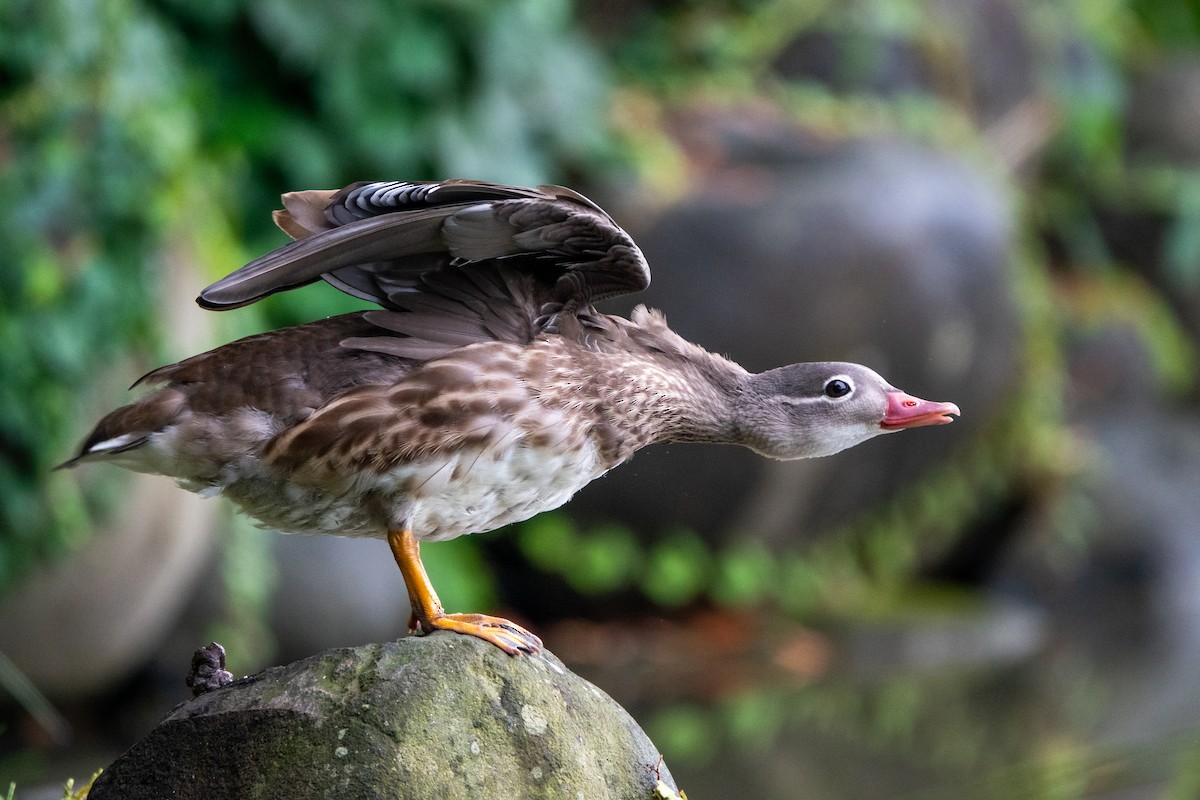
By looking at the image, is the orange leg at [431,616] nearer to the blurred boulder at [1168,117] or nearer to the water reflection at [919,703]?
the water reflection at [919,703]

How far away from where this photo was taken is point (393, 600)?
837 centimetres

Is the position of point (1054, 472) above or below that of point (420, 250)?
below

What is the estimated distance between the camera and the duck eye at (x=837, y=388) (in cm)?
411

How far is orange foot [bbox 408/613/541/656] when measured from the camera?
362 centimetres

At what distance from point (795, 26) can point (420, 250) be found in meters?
8.30

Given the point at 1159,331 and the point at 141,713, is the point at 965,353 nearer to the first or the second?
the point at 1159,331

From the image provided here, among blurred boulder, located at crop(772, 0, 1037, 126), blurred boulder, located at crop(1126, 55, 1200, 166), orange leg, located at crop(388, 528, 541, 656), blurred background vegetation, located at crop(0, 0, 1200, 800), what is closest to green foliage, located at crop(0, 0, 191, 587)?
blurred background vegetation, located at crop(0, 0, 1200, 800)

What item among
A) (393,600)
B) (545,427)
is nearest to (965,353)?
(393,600)

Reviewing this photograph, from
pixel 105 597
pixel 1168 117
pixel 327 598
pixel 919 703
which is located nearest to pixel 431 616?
pixel 105 597

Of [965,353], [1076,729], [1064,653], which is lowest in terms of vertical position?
[1064,653]

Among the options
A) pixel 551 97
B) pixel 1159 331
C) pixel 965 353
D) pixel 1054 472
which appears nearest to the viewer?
pixel 551 97

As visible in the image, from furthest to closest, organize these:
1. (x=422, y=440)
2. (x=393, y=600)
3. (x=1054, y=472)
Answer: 1. (x=1054, y=472)
2. (x=393, y=600)
3. (x=422, y=440)

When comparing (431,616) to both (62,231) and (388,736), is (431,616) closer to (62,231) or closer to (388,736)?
(388,736)

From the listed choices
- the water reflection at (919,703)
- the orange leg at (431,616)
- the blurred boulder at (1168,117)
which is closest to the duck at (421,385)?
the orange leg at (431,616)
